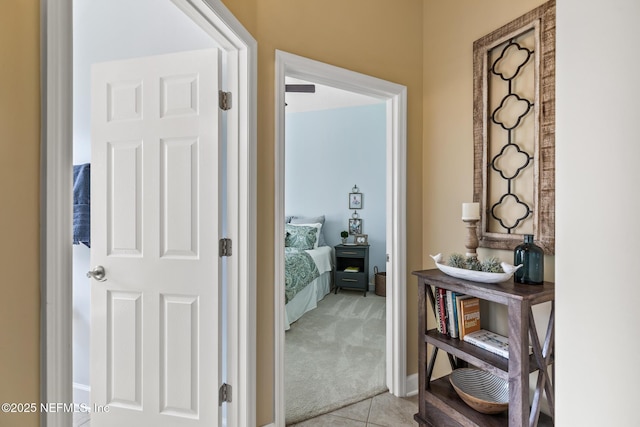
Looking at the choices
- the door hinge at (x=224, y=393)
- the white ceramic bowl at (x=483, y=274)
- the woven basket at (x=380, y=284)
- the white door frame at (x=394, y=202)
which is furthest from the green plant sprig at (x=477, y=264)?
the woven basket at (x=380, y=284)

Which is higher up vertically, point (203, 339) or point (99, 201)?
point (99, 201)

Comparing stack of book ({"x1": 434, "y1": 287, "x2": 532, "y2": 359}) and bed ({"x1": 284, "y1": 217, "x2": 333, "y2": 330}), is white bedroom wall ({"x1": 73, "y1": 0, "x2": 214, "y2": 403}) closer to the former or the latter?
bed ({"x1": 284, "y1": 217, "x2": 333, "y2": 330})

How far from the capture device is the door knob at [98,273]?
5.16 ft

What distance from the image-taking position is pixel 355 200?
5.03 meters

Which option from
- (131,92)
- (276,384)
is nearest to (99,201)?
(131,92)

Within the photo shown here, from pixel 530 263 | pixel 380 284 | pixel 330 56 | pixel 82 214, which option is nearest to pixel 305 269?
pixel 380 284

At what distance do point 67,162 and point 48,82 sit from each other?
0.17 metres

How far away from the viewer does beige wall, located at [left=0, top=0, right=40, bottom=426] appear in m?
0.57

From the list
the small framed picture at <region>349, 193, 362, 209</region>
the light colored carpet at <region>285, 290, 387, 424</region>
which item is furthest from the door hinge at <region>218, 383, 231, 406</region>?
the small framed picture at <region>349, 193, 362, 209</region>

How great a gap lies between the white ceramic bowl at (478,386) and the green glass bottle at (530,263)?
57cm

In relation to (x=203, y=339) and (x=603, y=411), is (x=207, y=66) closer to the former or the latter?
(x=203, y=339)

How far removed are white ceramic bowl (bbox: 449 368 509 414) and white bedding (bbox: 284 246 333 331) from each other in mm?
1939

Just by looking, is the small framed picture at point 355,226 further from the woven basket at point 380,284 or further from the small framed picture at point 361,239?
the woven basket at point 380,284

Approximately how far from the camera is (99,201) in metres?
1.61
